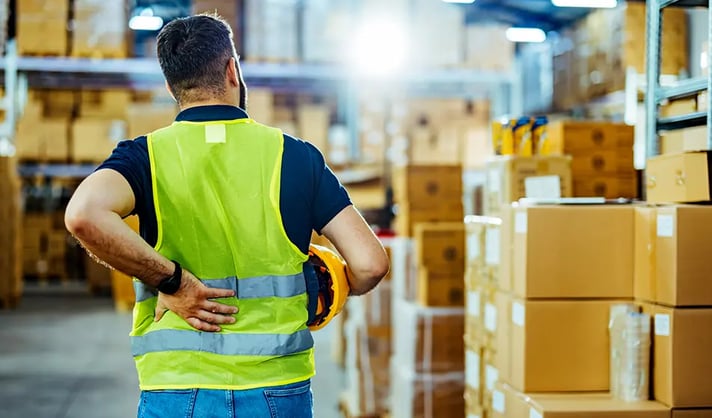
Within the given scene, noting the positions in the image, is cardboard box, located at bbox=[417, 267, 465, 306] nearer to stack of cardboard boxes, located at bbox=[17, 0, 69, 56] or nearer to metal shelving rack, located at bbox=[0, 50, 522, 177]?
metal shelving rack, located at bbox=[0, 50, 522, 177]

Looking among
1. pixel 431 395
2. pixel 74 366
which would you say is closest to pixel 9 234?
pixel 74 366

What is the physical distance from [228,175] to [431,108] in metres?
9.08

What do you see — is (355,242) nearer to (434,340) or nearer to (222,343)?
(222,343)

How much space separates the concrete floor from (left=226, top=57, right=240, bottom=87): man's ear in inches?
168

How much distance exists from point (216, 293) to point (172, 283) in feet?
0.35

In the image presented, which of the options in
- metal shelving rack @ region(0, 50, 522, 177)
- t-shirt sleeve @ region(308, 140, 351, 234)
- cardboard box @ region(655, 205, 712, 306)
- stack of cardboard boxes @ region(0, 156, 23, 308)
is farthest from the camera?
stack of cardboard boxes @ region(0, 156, 23, 308)

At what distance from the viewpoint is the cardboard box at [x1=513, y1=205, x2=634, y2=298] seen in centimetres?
321

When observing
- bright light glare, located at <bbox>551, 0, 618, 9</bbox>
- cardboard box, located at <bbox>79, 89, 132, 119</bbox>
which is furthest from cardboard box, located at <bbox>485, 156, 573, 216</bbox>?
cardboard box, located at <bbox>79, 89, 132, 119</bbox>

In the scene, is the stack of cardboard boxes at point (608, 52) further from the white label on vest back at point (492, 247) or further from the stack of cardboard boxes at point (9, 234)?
the stack of cardboard boxes at point (9, 234)

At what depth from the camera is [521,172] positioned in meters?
4.00

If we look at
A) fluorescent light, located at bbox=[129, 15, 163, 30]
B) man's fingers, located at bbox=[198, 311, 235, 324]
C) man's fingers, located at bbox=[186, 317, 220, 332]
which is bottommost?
man's fingers, located at bbox=[186, 317, 220, 332]

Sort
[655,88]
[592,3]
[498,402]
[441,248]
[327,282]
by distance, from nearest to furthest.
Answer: [327,282]
[498,402]
[655,88]
[441,248]
[592,3]

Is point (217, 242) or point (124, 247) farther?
point (217, 242)

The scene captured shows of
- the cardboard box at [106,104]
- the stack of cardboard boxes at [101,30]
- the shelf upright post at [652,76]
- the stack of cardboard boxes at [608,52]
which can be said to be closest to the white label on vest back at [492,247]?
the shelf upright post at [652,76]
